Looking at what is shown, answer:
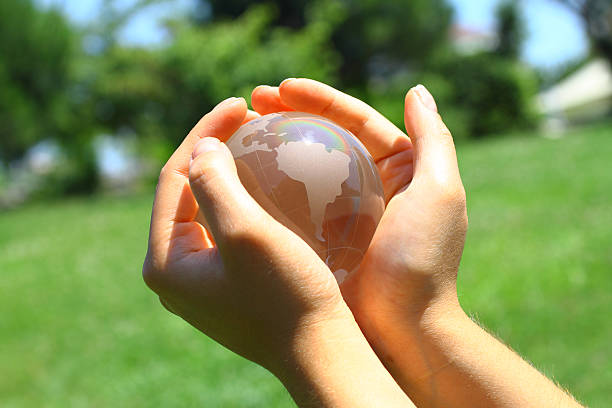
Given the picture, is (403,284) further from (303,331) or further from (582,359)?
(582,359)

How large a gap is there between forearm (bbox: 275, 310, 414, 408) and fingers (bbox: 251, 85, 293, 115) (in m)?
1.14

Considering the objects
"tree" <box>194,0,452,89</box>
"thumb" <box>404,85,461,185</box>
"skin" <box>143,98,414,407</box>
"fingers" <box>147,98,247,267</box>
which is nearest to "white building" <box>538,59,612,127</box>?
"tree" <box>194,0,452,89</box>

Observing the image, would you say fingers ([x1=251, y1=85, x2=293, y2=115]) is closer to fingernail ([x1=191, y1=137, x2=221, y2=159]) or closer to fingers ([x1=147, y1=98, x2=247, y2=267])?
fingers ([x1=147, y1=98, x2=247, y2=267])

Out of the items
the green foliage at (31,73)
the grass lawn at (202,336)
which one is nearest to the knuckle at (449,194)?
the grass lawn at (202,336)

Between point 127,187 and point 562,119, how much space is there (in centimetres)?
2398

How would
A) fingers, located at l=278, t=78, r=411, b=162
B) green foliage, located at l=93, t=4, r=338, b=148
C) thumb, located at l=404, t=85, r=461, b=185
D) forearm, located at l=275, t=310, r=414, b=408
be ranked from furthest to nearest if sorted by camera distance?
green foliage, located at l=93, t=4, r=338, b=148, fingers, located at l=278, t=78, r=411, b=162, thumb, located at l=404, t=85, r=461, b=185, forearm, located at l=275, t=310, r=414, b=408

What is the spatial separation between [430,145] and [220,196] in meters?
0.79

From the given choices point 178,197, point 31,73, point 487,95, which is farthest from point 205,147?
point 487,95

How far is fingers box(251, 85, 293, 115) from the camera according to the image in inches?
94.5

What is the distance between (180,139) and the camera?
1895 centimetres

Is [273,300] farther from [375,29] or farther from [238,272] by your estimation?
[375,29]

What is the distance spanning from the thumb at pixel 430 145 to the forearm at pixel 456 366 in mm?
402

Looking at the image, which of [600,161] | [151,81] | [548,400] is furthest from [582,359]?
[151,81]

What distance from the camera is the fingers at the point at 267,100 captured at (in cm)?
240
